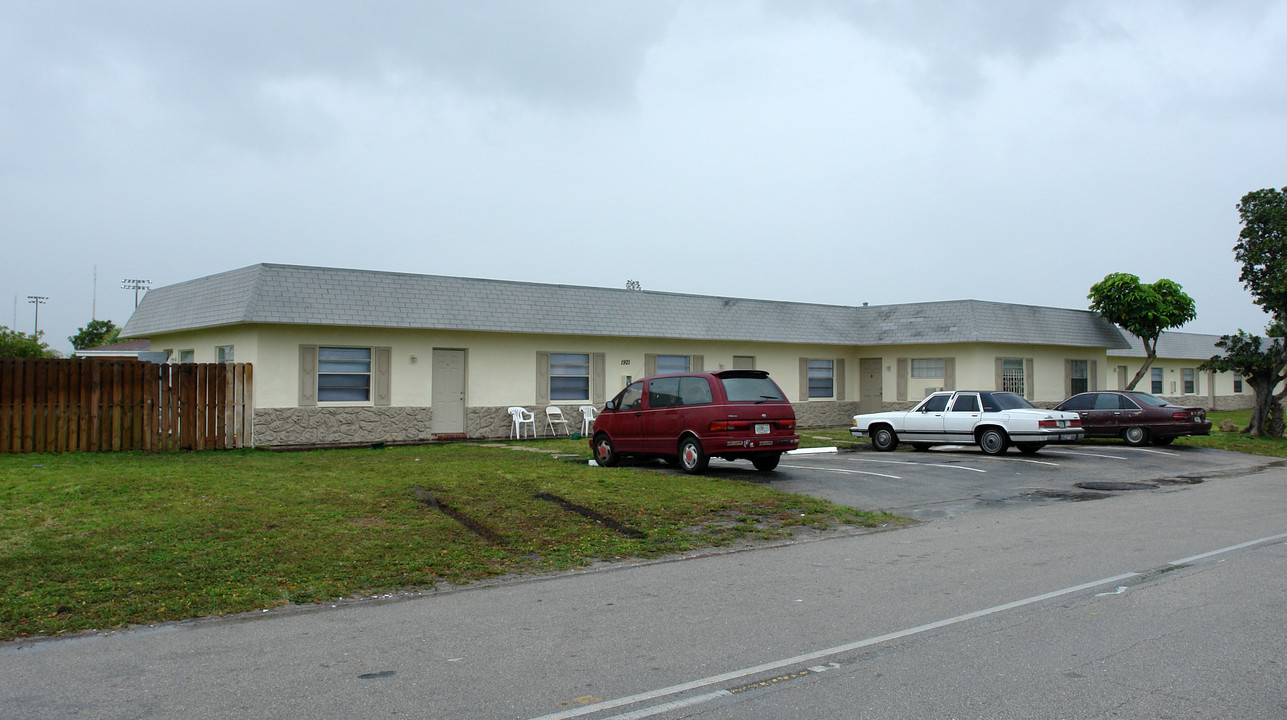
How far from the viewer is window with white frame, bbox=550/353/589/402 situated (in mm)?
25656

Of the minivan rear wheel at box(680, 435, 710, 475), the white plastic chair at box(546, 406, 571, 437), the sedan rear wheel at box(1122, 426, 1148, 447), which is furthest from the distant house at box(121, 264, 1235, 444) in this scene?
the minivan rear wheel at box(680, 435, 710, 475)

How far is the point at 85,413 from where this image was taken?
18.2 metres

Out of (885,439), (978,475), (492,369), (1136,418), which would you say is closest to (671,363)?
(492,369)

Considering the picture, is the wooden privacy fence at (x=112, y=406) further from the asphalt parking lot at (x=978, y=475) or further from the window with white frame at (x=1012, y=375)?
the window with white frame at (x=1012, y=375)

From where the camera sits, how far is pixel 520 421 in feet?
80.4

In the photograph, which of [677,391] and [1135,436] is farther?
[1135,436]

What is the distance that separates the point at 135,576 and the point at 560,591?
3.89 metres

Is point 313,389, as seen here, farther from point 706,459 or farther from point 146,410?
point 706,459

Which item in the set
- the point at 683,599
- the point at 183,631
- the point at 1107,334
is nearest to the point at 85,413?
the point at 183,631

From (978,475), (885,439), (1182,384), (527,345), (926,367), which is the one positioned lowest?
(978,475)

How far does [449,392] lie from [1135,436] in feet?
59.4

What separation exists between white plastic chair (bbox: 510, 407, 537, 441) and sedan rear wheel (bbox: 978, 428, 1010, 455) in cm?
1155

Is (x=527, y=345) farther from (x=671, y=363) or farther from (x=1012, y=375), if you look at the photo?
(x=1012, y=375)

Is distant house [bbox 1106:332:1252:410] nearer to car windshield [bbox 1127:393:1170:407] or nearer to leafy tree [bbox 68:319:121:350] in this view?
car windshield [bbox 1127:393:1170:407]
